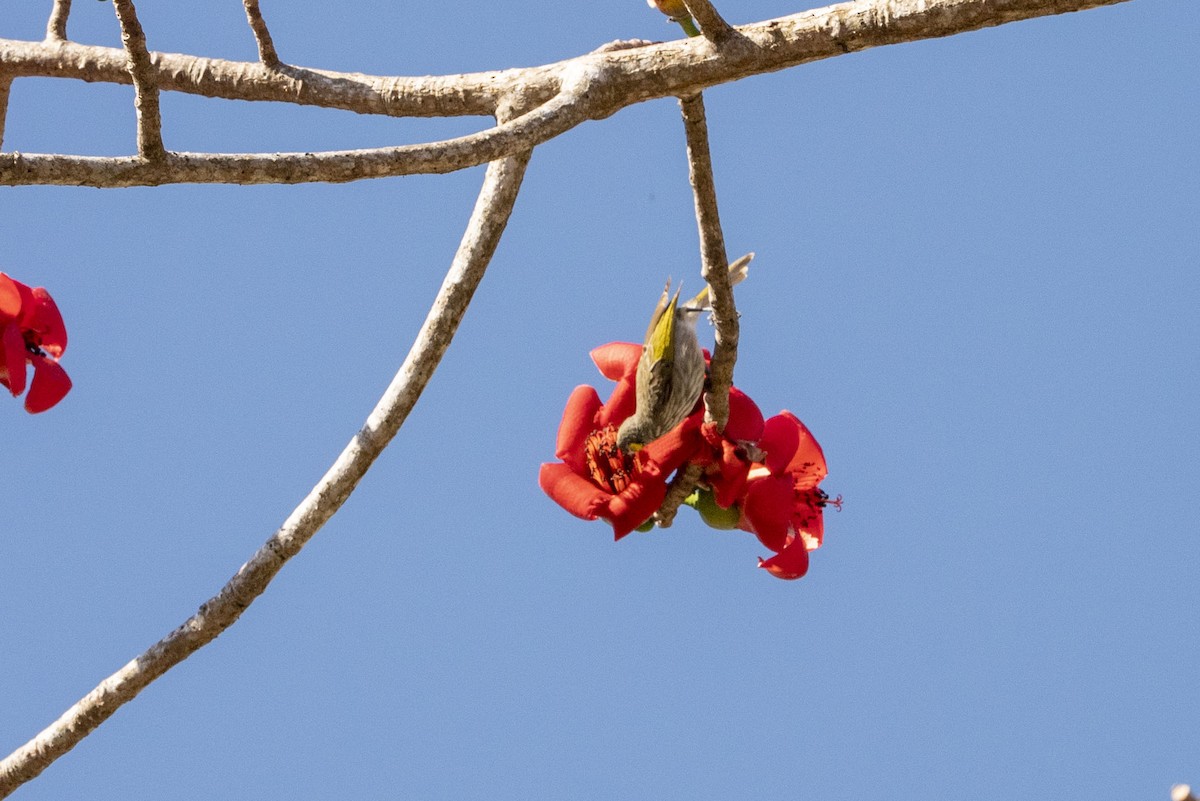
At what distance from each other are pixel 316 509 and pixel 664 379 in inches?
35.3

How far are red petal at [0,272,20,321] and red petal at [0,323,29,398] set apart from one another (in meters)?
0.02

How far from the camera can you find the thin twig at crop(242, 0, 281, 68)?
372 cm

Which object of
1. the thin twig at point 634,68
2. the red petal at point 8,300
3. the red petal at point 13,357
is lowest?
the red petal at point 13,357

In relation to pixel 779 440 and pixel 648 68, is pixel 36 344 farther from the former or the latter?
pixel 779 440

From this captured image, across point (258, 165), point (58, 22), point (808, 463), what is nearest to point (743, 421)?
point (808, 463)

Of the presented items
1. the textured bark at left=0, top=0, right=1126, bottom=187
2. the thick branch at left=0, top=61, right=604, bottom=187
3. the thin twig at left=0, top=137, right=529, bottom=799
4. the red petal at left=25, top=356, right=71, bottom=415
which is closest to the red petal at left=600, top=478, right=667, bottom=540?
the thin twig at left=0, top=137, right=529, bottom=799

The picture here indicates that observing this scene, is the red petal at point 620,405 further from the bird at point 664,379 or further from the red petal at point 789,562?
the red petal at point 789,562

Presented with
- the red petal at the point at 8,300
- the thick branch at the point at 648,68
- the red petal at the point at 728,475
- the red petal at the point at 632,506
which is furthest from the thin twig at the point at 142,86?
the red petal at the point at 728,475

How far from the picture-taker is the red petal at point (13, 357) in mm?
3387

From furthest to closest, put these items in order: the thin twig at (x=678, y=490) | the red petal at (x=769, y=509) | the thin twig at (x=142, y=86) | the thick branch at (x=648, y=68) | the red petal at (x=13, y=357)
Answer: the red petal at (x=13, y=357)
the thin twig at (x=678, y=490)
the red petal at (x=769, y=509)
the thick branch at (x=648, y=68)
the thin twig at (x=142, y=86)

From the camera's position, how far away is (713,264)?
327cm

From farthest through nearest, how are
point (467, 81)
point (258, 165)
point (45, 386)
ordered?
point (467, 81)
point (45, 386)
point (258, 165)

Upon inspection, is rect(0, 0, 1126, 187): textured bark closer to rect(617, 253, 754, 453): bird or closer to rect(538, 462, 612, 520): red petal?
rect(617, 253, 754, 453): bird

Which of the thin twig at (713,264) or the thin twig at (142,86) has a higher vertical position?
the thin twig at (713,264)
